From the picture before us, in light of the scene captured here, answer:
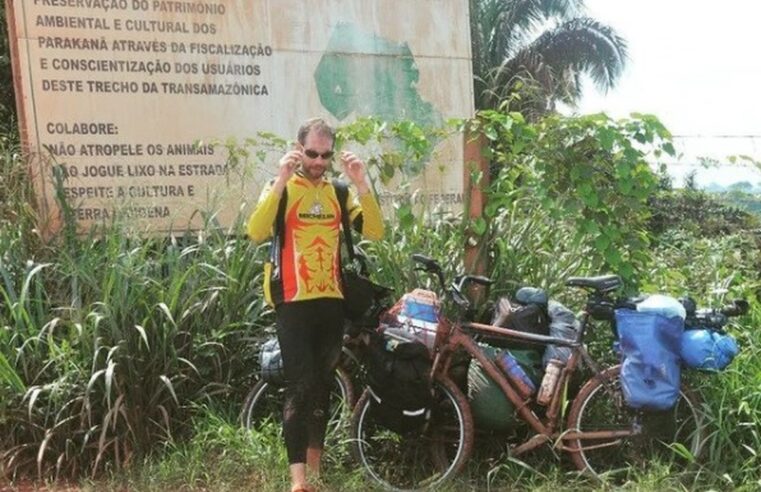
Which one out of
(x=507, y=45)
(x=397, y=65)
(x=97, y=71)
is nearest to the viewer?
(x=97, y=71)

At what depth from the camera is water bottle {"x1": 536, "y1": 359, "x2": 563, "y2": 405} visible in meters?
4.63

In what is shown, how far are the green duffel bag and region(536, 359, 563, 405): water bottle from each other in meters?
0.09

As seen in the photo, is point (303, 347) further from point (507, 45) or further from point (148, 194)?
point (507, 45)

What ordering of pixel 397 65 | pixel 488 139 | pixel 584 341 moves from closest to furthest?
pixel 584 341, pixel 488 139, pixel 397 65

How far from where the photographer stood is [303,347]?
4320 mm

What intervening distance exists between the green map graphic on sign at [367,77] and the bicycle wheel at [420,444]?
330cm

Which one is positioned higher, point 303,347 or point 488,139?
point 488,139

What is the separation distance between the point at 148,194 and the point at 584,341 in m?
3.34

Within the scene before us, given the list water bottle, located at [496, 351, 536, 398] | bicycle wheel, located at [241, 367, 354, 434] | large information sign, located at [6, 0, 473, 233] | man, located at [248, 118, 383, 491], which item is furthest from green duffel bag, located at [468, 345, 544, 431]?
large information sign, located at [6, 0, 473, 233]

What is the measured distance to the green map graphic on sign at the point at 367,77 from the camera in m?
7.37

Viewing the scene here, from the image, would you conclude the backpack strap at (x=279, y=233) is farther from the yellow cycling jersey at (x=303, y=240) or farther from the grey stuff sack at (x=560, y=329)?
the grey stuff sack at (x=560, y=329)

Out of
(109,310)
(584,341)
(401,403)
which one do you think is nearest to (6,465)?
(109,310)

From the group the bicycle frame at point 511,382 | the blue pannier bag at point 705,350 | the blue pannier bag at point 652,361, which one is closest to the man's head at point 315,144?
the bicycle frame at point 511,382

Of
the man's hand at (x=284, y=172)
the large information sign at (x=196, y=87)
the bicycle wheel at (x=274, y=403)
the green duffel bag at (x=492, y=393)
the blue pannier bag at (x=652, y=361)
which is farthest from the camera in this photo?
the large information sign at (x=196, y=87)
